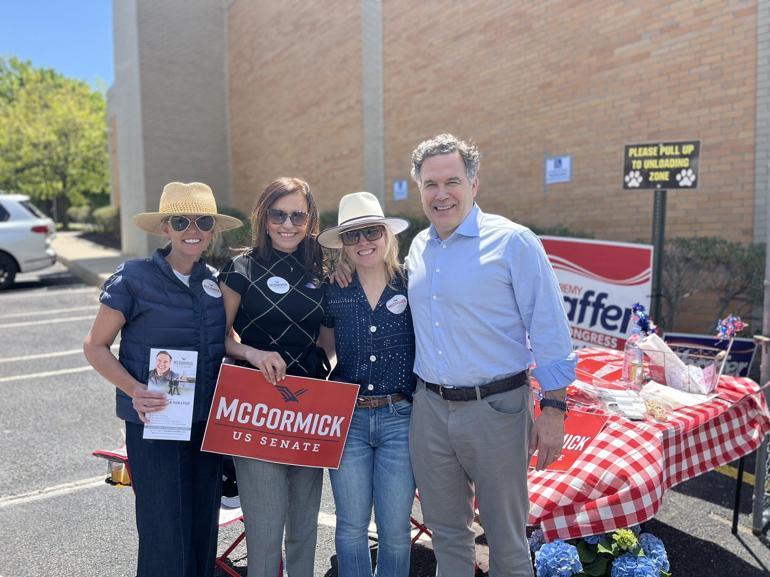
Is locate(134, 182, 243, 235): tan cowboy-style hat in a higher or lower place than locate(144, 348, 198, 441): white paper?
higher

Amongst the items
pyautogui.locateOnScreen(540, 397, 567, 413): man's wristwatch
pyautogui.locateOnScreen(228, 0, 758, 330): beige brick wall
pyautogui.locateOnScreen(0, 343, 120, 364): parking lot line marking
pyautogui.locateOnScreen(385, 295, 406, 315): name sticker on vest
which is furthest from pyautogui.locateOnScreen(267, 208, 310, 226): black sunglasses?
pyautogui.locateOnScreen(228, 0, 758, 330): beige brick wall

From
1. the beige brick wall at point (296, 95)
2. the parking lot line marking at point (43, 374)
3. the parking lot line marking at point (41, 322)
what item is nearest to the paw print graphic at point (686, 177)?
the parking lot line marking at point (43, 374)

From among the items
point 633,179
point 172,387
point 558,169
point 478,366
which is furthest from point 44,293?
point 478,366

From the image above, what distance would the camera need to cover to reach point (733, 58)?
263 inches

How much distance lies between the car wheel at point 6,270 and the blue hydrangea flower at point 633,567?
13086 millimetres

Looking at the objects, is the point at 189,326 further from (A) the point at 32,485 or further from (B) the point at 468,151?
(A) the point at 32,485

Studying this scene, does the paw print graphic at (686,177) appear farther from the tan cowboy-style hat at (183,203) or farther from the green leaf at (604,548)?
the tan cowboy-style hat at (183,203)

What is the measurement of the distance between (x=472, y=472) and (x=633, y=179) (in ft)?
12.9

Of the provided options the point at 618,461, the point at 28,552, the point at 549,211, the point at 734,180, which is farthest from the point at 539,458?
the point at 549,211

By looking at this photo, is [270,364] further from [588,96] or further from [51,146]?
[51,146]

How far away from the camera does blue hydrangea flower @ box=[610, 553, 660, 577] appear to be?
2.33 meters

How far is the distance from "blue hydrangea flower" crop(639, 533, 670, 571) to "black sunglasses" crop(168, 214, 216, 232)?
231 cm

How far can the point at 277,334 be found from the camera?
2.37 m

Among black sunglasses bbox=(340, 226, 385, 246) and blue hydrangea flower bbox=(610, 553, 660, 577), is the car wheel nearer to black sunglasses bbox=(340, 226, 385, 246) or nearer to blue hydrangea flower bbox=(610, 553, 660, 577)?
black sunglasses bbox=(340, 226, 385, 246)
